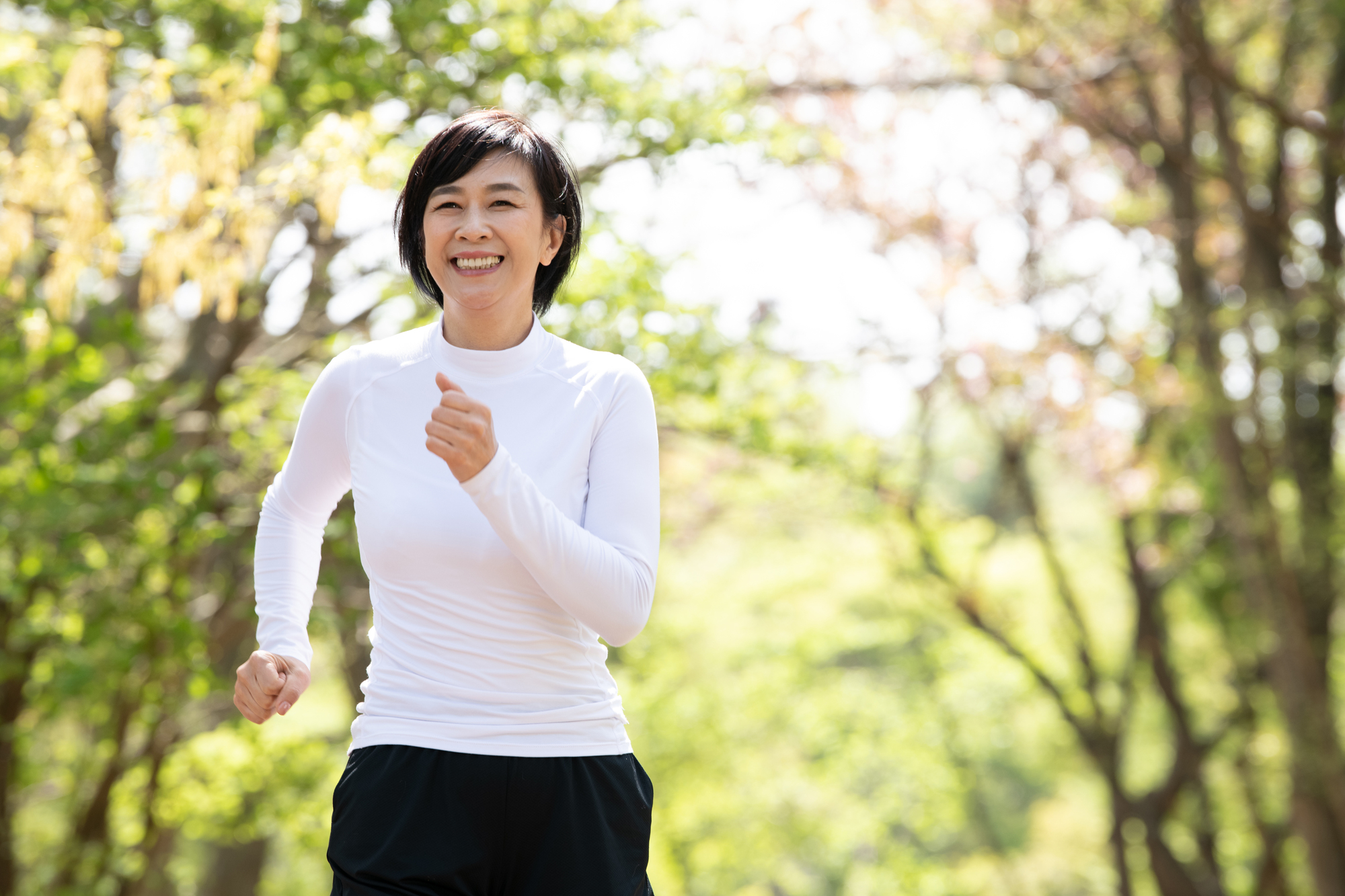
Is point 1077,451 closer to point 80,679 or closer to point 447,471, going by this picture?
point 80,679

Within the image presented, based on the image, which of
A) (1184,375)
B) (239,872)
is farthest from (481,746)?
(239,872)

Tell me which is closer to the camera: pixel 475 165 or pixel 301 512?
pixel 475 165

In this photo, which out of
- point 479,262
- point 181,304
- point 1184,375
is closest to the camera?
point 479,262

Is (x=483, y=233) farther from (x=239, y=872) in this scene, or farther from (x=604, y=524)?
(x=239, y=872)

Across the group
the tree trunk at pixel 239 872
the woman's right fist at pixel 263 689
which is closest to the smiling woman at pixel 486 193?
the woman's right fist at pixel 263 689

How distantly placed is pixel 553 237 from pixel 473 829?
0.81 metres

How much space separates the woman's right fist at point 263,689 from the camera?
1.57 m

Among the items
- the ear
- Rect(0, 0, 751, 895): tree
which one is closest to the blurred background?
Rect(0, 0, 751, 895): tree

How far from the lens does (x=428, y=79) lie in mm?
4703

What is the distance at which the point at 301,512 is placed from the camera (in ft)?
5.83

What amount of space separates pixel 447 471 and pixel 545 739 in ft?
1.18

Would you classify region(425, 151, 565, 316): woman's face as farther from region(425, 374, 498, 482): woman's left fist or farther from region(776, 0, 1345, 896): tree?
region(776, 0, 1345, 896): tree

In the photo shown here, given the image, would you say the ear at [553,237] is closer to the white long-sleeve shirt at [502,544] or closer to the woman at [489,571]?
the woman at [489,571]

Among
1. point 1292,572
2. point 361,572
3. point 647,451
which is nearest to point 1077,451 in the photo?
point 1292,572
